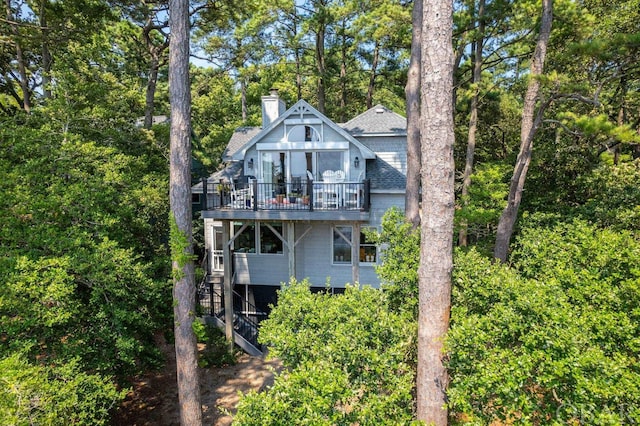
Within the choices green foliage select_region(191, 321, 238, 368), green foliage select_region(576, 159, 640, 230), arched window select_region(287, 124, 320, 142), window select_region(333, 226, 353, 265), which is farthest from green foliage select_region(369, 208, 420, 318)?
green foliage select_region(191, 321, 238, 368)

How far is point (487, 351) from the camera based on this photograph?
446cm

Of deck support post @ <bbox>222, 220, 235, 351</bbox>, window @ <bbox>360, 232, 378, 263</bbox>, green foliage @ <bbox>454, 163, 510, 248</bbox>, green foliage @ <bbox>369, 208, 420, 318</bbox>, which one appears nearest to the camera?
green foliage @ <bbox>369, 208, 420, 318</bbox>

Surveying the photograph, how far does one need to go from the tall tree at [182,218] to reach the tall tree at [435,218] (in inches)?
181

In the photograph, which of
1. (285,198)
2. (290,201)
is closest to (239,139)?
(285,198)

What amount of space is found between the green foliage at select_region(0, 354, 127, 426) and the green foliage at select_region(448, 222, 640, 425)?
5597 mm

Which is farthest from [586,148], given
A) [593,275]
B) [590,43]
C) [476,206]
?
[593,275]

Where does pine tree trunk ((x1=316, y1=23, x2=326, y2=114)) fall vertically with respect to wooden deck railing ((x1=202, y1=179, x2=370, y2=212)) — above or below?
above

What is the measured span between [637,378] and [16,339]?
916 cm

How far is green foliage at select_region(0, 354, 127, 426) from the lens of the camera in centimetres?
450

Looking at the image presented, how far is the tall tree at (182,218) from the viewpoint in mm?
6953

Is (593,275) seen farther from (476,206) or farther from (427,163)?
(476,206)

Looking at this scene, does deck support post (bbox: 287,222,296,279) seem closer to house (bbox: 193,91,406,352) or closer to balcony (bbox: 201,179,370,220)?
house (bbox: 193,91,406,352)

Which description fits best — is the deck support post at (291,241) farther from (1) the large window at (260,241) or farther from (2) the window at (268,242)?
(2) the window at (268,242)

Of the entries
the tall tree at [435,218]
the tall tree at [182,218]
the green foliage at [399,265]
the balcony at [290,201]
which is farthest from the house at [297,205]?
the tall tree at [435,218]
